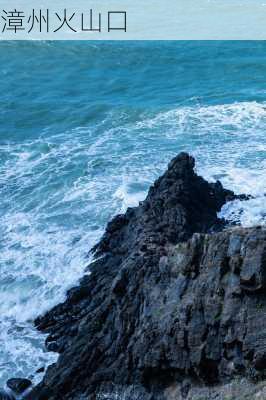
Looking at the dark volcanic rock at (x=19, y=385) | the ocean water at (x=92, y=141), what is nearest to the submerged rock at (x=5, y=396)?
the dark volcanic rock at (x=19, y=385)

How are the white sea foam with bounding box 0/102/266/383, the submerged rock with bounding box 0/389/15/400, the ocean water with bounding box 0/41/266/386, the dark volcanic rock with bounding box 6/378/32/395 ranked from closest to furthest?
1. the submerged rock with bounding box 0/389/15/400
2. the dark volcanic rock with bounding box 6/378/32/395
3. the white sea foam with bounding box 0/102/266/383
4. the ocean water with bounding box 0/41/266/386

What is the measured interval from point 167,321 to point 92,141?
82.1 ft

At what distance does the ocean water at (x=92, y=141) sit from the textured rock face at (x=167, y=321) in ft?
9.99

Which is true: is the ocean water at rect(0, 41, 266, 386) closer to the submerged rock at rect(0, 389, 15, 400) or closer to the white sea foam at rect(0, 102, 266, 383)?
the white sea foam at rect(0, 102, 266, 383)

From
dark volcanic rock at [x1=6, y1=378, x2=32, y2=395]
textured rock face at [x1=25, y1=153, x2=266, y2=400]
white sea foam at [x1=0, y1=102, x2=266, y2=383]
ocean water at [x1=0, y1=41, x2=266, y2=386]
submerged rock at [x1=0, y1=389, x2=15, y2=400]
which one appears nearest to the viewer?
textured rock face at [x1=25, y1=153, x2=266, y2=400]

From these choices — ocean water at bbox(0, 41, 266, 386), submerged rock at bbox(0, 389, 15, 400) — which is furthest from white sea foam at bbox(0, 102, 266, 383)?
submerged rock at bbox(0, 389, 15, 400)

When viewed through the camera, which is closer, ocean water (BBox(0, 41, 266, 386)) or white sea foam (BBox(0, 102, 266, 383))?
white sea foam (BBox(0, 102, 266, 383))

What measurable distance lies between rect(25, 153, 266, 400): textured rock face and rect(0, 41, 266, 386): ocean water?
3.04 metres

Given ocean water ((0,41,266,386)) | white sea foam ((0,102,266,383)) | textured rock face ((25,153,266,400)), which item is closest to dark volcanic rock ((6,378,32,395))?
white sea foam ((0,102,266,383))

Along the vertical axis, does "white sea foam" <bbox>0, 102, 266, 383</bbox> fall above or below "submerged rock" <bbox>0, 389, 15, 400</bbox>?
above

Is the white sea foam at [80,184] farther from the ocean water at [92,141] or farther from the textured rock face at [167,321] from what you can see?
the textured rock face at [167,321]

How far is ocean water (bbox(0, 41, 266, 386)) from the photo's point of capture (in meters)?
26.3

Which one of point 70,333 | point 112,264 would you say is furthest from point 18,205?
point 70,333
